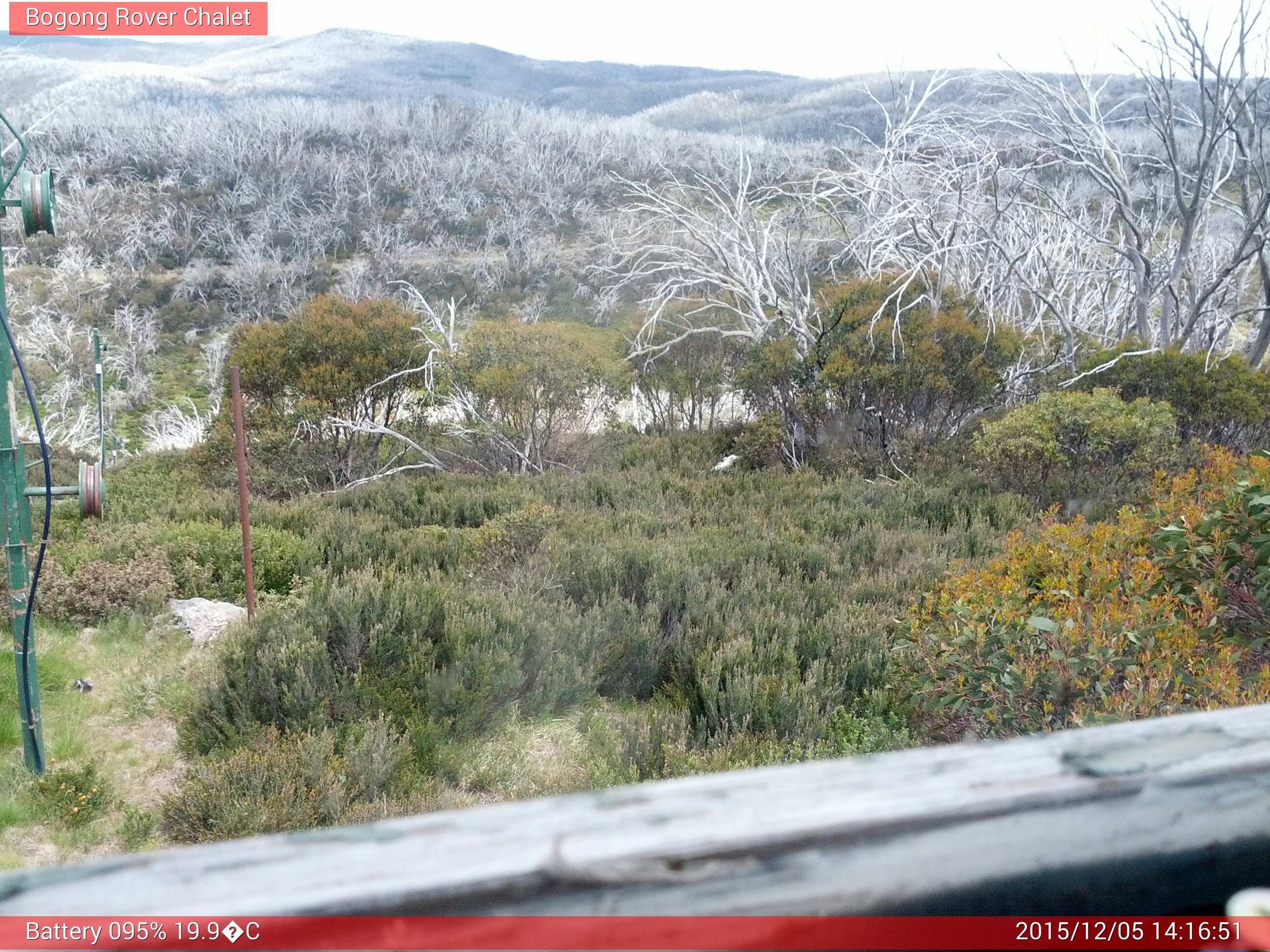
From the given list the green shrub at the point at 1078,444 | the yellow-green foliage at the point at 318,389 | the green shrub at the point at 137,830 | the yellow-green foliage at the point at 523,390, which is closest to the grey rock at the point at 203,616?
the green shrub at the point at 137,830

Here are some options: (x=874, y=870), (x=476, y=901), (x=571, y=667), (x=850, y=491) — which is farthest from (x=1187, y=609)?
(x=850, y=491)

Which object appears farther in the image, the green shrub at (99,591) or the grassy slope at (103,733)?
the green shrub at (99,591)

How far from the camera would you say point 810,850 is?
60 cm

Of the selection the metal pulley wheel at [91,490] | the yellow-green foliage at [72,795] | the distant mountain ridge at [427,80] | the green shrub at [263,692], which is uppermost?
the distant mountain ridge at [427,80]

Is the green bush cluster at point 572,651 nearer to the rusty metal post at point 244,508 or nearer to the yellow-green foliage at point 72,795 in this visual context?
the rusty metal post at point 244,508

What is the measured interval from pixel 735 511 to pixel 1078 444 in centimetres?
309

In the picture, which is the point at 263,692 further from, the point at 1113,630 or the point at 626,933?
the point at 626,933

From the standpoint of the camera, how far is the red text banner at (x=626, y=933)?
52cm

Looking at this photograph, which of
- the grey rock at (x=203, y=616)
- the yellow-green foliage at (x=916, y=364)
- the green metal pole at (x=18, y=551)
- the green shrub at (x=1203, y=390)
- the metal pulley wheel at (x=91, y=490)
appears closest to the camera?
the green metal pole at (x=18, y=551)

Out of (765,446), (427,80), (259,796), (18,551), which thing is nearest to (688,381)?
(765,446)

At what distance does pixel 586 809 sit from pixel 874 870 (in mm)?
200

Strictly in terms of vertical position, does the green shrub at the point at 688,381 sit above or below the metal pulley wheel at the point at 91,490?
below

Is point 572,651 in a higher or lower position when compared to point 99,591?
higher

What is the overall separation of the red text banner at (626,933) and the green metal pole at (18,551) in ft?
11.3
